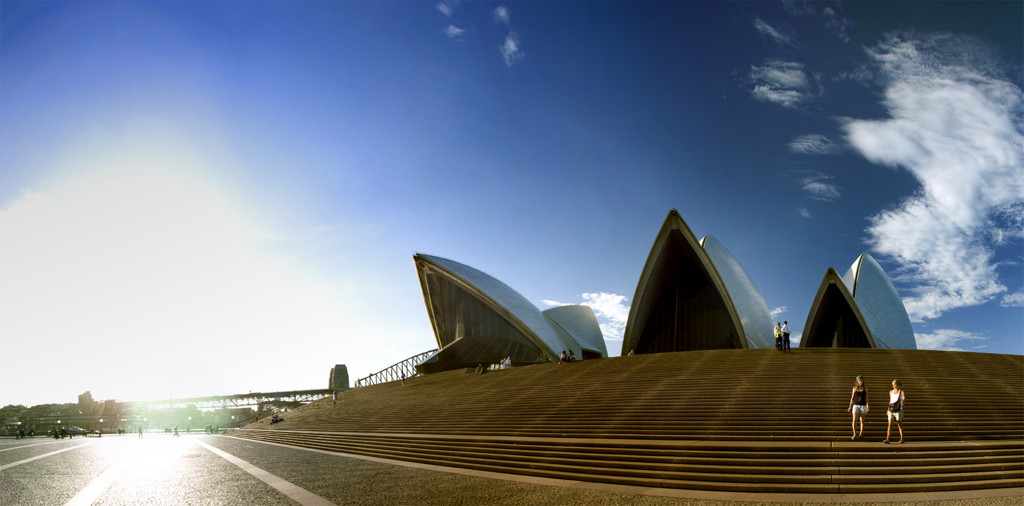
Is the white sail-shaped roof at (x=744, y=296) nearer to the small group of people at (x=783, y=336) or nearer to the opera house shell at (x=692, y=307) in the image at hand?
the opera house shell at (x=692, y=307)

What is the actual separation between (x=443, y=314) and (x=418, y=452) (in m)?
32.6

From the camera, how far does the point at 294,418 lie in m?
34.1

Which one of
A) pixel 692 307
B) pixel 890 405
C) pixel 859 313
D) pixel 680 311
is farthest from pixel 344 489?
pixel 859 313

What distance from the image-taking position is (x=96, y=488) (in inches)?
405

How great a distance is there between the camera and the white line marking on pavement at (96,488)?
8.68m

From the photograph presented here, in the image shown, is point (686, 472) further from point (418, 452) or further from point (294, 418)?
point (294, 418)

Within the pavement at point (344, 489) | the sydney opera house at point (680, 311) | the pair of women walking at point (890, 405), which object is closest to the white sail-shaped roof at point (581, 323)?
the sydney opera house at point (680, 311)

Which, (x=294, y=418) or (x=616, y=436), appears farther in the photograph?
(x=294, y=418)

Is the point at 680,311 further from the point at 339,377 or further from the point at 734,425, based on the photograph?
the point at 339,377

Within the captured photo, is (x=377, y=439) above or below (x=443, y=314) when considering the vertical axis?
below

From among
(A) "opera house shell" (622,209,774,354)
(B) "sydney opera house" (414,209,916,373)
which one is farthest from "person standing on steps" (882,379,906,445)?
(A) "opera house shell" (622,209,774,354)

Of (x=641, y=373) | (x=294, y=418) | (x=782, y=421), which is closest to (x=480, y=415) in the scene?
(x=641, y=373)

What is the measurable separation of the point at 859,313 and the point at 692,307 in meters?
9.39

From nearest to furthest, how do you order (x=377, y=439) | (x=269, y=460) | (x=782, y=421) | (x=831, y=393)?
1. (x=782, y=421)
2. (x=831, y=393)
3. (x=269, y=460)
4. (x=377, y=439)
